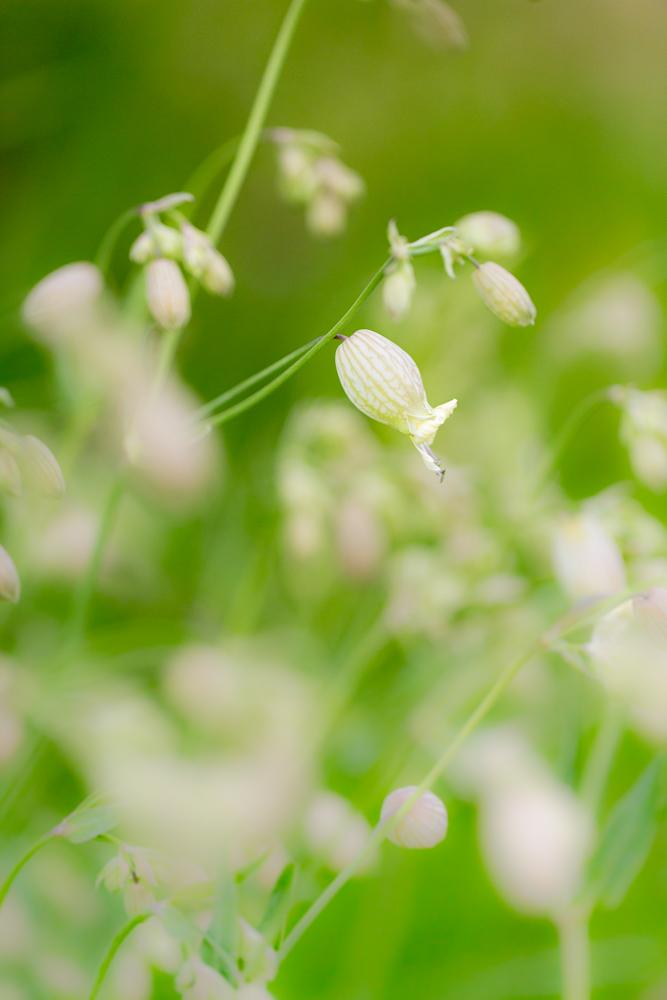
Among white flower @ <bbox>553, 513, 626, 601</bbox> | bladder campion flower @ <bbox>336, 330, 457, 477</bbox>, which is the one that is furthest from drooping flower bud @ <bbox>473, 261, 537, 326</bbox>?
white flower @ <bbox>553, 513, 626, 601</bbox>

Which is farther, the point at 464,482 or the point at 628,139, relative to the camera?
the point at 628,139

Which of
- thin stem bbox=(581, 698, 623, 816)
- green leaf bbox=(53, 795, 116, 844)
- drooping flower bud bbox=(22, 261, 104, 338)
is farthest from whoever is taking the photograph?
thin stem bbox=(581, 698, 623, 816)

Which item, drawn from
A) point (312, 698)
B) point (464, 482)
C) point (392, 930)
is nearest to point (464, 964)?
point (392, 930)

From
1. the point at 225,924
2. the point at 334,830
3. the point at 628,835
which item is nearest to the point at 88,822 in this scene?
the point at 225,924

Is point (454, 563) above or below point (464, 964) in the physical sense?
above

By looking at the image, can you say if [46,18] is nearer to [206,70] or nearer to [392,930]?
[206,70]

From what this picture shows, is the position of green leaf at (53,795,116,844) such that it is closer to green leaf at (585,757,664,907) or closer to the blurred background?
the blurred background

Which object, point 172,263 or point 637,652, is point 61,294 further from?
point 637,652
